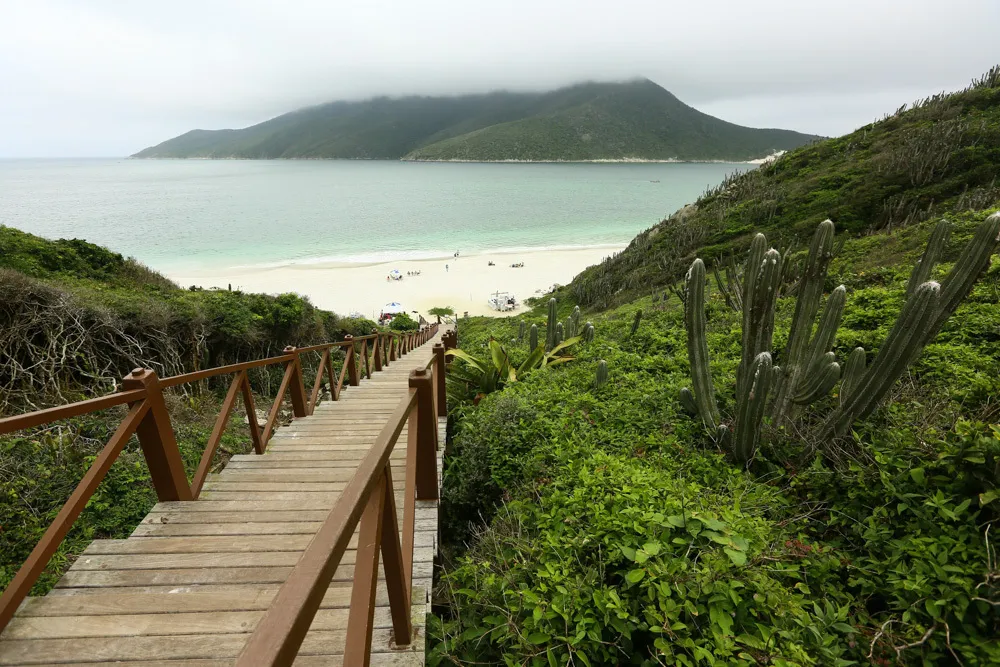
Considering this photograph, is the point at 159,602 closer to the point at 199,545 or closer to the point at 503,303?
the point at 199,545

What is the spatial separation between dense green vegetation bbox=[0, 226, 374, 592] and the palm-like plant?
9.50 feet

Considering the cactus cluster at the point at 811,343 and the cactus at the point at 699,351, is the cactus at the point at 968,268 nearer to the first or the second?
the cactus cluster at the point at 811,343

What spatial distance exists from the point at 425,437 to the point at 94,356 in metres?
→ 6.17

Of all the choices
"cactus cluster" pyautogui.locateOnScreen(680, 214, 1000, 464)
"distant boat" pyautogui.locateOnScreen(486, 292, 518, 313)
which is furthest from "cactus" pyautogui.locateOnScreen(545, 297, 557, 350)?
"distant boat" pyautogui.locateOnScreen(486, 292, 518, 313)

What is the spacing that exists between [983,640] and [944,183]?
58.1ft

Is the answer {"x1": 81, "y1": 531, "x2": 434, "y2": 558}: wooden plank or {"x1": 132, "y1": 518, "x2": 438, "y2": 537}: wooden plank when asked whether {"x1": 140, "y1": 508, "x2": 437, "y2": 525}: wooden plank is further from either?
{"x1": 81, "y1": 531, "x2": 434, "y2": 558}: wooden plank

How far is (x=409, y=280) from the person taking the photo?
33188mm

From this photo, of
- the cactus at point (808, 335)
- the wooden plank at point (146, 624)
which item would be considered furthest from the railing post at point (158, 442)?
the cactus at point (808, 335)

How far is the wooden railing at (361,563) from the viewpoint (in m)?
0.88

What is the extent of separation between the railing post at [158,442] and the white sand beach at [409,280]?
2311 centimetres

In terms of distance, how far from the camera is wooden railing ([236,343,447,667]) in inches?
34.8

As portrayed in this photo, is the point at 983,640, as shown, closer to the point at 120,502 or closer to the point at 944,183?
the point at 120,502

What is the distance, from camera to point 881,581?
223cm

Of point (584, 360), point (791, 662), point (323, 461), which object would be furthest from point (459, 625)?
point (584, 360)
